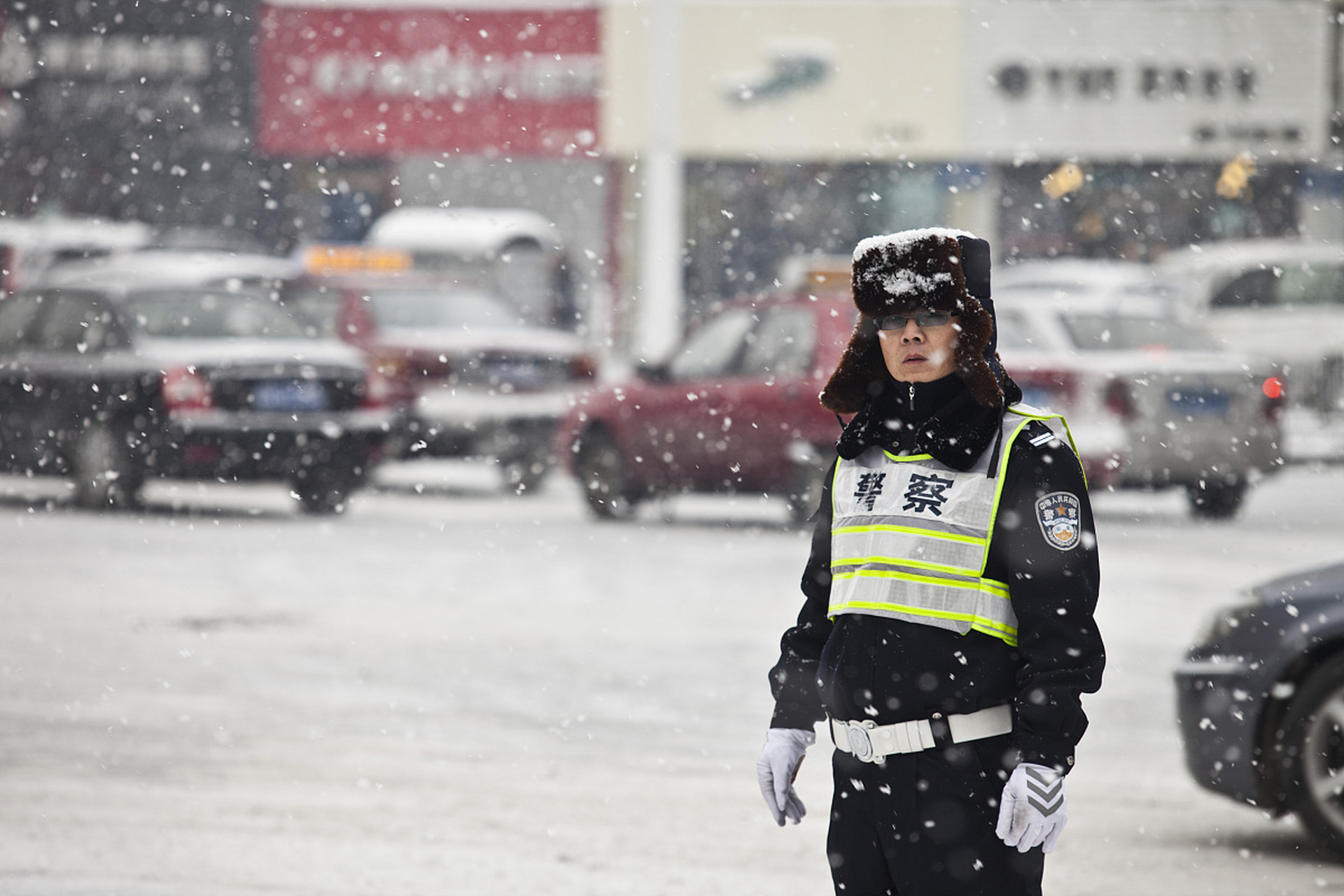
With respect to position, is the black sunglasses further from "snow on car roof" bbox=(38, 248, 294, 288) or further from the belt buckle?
"snow on car roof" bbox=(38, 248, 294, 288)

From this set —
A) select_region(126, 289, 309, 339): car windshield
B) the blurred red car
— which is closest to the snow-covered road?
select_region(126, 289, 309, 339): car windshield

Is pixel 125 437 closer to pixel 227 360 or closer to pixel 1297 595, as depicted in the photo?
pixel 227 360

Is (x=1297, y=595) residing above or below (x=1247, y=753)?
above

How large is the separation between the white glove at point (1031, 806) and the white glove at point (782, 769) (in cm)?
41

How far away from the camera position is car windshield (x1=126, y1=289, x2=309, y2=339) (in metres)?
14.3

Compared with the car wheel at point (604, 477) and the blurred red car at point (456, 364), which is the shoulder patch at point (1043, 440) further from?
the blurred red car at point (456, 364)

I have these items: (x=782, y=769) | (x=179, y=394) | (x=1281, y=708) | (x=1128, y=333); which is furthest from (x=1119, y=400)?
(x=782, y=769)

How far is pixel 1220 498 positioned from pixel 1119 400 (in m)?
1.70

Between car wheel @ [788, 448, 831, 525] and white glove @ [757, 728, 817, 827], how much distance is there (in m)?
9.19

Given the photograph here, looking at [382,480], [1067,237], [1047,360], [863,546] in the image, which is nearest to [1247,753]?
[863,546]

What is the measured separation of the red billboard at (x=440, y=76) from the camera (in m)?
32.0

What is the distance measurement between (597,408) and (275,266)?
4313 millimetres

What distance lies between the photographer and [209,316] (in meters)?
14.6

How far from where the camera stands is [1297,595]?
561cm
